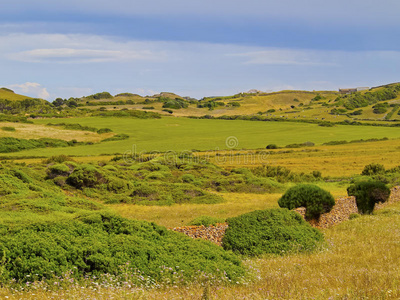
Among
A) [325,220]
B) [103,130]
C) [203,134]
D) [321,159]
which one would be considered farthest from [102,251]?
[203,134]

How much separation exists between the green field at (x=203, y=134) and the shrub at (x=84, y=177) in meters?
37.9

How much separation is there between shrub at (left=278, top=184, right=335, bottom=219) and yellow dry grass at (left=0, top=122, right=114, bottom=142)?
71.2 meters

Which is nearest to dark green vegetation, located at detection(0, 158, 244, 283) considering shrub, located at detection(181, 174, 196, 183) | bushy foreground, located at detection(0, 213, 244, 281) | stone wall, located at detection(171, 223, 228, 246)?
bushy foreground, located at detection(0, 213, 244, 281)

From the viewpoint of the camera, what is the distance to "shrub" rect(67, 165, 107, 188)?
29703 mm

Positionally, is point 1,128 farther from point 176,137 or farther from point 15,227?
point 15,227

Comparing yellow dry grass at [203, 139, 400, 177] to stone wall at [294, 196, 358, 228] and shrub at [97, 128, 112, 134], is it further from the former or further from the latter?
shrub at [97, 128, 112, 134]

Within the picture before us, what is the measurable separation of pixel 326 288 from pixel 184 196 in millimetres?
23346

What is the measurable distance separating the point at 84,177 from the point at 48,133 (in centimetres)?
6153

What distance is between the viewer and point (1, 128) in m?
82.4

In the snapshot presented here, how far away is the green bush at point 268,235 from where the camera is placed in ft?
40.7

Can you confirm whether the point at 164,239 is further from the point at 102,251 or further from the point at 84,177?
the point at 84,177

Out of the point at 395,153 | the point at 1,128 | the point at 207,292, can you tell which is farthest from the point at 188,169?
the point at 1,128

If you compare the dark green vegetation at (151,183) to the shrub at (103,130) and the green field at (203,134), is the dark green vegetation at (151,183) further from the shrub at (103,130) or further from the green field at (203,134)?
the shrub at (103,130)

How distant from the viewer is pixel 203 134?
10612cm
